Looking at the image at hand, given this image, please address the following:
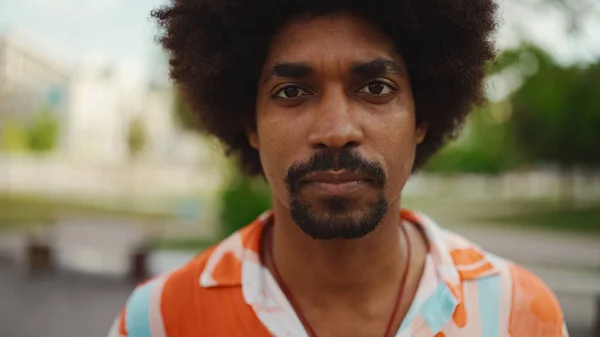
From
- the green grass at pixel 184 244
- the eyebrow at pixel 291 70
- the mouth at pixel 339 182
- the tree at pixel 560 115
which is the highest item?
the tree at pixel 560 115

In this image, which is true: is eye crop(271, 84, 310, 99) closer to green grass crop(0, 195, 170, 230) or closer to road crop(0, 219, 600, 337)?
road crop(0, 219, 600, 337)

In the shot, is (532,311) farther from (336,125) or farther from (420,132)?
(336,125)

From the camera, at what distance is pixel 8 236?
17781 millimetres

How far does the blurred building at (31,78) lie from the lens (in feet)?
146

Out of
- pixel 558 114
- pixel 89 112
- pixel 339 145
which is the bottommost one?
pixel 339 145

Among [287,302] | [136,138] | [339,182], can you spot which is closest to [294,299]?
[287,302]

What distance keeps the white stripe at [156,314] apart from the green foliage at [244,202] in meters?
6.94

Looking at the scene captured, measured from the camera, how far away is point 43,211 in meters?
25.7

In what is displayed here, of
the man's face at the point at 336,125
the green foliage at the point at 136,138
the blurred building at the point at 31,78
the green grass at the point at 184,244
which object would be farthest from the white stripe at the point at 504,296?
the blurred building at the point at 31,78

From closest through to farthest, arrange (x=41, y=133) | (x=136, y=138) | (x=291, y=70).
→ (x=291, y=70) → (x=136, y=138) → (x=41, y=133)

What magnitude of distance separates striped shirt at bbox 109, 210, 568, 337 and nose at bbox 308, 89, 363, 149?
1.96ft

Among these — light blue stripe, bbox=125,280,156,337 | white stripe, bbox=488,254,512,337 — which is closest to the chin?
white stripe, bbox=488,254,512,337

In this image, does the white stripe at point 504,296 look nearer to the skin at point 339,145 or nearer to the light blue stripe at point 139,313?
the skin at point 339,145

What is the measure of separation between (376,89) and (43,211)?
26.5 meters
